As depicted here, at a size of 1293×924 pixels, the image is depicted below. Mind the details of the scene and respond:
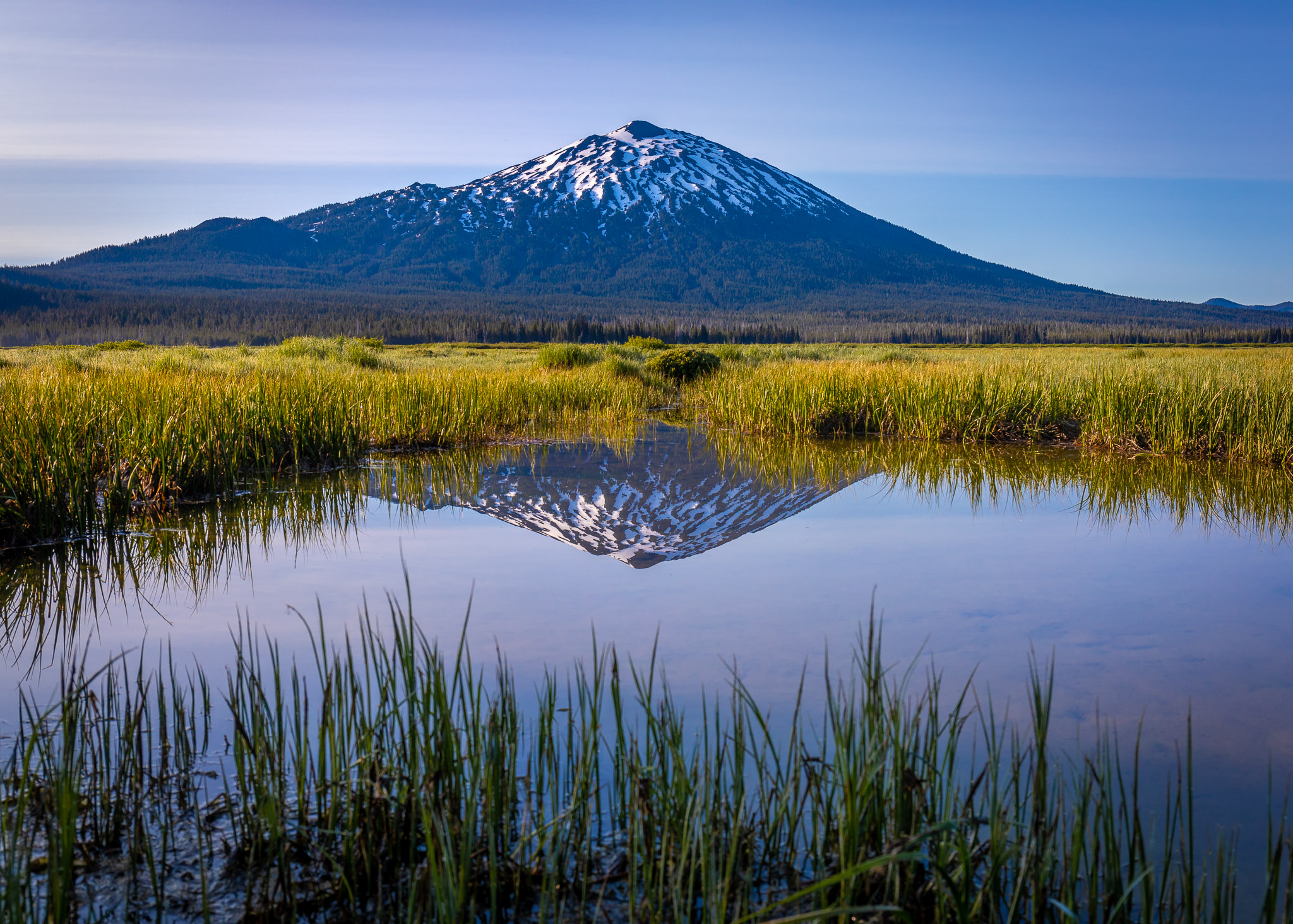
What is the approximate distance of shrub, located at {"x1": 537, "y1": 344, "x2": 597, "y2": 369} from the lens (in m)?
18.7

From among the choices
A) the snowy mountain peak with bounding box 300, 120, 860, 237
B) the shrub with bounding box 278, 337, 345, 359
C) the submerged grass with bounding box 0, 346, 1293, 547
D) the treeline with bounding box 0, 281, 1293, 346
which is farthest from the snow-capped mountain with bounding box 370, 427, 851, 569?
the snowy mountain peak with bounding box 300, 120, 860, 237

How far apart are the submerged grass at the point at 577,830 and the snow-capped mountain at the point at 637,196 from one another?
17724 centimetres

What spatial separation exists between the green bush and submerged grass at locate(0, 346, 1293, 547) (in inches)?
92.1

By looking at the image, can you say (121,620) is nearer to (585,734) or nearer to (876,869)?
(585,734)

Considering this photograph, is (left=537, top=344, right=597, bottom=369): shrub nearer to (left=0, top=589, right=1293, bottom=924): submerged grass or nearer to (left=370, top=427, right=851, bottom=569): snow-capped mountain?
(left=370, top=427, right=851, bottom=569): snow-capped mountain

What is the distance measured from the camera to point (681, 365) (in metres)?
18.3

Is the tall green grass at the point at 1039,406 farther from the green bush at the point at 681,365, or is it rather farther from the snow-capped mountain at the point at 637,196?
the snow-capped mountain at the point at 637,196

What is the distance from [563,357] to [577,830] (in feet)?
56.2

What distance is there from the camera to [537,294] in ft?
504

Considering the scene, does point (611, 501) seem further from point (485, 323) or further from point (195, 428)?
point (485, 323)

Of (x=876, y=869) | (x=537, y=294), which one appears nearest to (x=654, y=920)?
(x=876, y=869)

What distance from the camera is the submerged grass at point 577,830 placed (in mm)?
1725

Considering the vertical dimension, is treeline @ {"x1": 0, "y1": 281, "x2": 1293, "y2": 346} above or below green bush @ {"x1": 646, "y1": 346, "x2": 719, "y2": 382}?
above

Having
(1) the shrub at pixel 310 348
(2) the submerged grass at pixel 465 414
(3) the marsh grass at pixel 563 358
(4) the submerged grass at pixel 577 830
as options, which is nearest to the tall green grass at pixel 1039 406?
(2) the submerged grass at pixel 465 414
